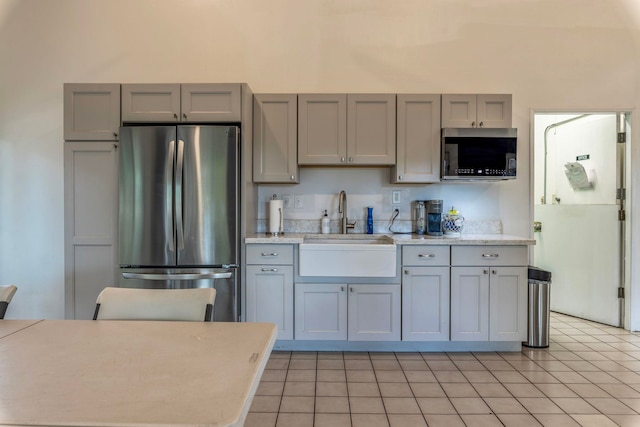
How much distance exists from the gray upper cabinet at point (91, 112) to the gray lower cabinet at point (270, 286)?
145 cm

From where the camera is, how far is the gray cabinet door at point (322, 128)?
3191mm

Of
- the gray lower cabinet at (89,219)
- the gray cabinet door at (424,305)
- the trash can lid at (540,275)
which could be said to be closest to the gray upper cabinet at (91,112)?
the gray lower cabinet at (89,219)

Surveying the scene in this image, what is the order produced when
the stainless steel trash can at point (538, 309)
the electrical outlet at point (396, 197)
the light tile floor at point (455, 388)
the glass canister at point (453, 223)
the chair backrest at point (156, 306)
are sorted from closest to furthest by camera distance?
1. the chair backrest at point (156, 306)
2. the light tile floor at point (455, 388)
3. the stainless steel trash can at point (538, 309)
4. the glass canister at point (453, 223)
5. the electrical outlet at point (396, 197)

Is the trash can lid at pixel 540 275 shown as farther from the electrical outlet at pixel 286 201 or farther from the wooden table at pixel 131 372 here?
the wooden table at pixel 131 372

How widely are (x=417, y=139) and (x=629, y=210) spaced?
7.19 feet

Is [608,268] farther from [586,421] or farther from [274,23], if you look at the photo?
[274,23]

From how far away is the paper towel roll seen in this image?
10.8 feet

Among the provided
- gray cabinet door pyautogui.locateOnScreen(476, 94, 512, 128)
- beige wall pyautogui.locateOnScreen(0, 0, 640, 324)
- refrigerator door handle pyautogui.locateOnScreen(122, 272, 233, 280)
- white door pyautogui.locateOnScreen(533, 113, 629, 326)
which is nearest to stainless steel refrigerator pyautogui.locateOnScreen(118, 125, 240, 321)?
refrigerator door handle pyautogui.locateOnScreen(122, 272, 233, 280)

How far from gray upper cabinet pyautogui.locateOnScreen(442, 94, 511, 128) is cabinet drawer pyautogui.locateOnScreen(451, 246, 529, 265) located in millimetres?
1054

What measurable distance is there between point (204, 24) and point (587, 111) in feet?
12.2

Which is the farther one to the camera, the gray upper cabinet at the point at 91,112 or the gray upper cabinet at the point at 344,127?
the gray upper cabinet at the point at 344,127

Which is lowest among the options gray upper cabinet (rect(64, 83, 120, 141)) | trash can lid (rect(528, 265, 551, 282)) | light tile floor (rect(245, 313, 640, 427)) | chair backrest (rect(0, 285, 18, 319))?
light tile floor (rect(245, 313, 640, 427))

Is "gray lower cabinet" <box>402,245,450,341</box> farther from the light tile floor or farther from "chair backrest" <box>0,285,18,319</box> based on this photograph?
"chair backrest" <box>0,285,18,319</box>

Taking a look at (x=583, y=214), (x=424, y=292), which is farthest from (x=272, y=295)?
(x=583, y=214)
